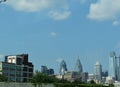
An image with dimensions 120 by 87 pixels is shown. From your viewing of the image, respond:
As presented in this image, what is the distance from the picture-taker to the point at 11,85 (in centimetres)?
7000

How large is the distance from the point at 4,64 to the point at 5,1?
120303mm

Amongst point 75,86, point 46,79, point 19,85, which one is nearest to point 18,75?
point 46,79

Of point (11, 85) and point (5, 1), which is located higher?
point (5, 1)

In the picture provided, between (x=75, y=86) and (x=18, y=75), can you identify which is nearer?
(x=75, y=86)

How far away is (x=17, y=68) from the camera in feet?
588

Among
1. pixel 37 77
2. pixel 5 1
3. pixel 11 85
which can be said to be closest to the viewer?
pixel 5 1

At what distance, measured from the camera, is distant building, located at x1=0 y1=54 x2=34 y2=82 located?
16962 centimetres

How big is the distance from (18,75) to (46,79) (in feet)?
182

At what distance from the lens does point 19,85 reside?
240 feet

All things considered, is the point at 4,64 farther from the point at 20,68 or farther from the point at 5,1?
the point at 5,1

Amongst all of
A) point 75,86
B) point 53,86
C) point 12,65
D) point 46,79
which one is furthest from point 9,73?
point 53,86

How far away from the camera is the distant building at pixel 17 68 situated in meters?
170

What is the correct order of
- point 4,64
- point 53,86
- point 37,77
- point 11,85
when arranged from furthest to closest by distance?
1. point 4,64
2. point 37,77
3. point 53,86
4. point 11,85

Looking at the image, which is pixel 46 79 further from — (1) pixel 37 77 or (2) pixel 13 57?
(2) pixel 13 57
